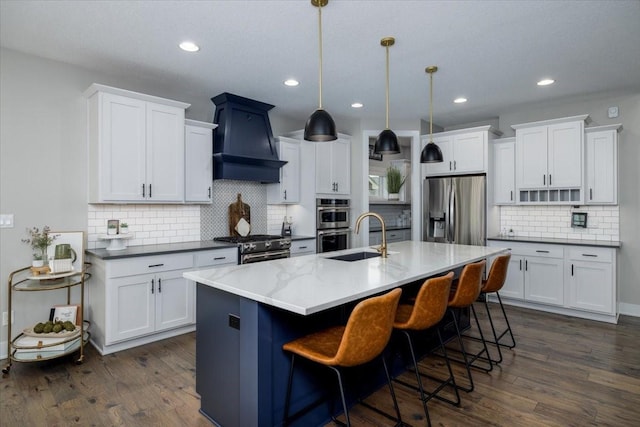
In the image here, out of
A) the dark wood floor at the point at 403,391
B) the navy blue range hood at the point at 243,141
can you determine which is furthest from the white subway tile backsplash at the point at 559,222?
the navy blue range hood at the point at 243,141

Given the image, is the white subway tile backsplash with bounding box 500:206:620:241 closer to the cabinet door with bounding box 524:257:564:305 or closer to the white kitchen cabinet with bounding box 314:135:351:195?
the cabinet door with bounding box 524:257:564:305

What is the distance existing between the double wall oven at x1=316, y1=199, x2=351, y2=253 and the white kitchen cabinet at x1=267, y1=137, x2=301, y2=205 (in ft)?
1.31

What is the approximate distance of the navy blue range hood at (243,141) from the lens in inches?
174

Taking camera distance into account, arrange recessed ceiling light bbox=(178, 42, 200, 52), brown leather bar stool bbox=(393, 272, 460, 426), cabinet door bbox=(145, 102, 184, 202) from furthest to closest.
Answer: cabinet door bbox=(145, 102, 184, 202) < recessed ceiling light bbox=(178, 42, 200, 52) < brown leather bar stool bbox=(393, 272, 460, 426)

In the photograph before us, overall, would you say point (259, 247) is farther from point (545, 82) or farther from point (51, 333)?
point (545, 82)

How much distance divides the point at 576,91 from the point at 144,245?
5.36 metres

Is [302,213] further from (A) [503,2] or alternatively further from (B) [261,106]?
(A) [503,2]

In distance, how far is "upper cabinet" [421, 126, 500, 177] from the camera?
5141 millimetres

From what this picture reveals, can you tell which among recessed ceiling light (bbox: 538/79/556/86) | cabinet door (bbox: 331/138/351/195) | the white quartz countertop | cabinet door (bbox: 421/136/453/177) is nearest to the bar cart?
the white quartz countertop

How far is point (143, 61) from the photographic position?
3459 mm

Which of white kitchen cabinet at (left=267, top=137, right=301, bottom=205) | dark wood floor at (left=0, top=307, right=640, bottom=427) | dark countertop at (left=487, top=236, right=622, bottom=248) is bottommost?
dark wood floor at (left=0, top=307, right=640, bottom=427)

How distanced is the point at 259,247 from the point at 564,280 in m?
A: 3.71

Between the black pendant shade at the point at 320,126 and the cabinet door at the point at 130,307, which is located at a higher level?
the black pendant shade at the point at 320,126

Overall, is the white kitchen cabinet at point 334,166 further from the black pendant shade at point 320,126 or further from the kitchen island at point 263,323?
the kitchen island at point 263,323
